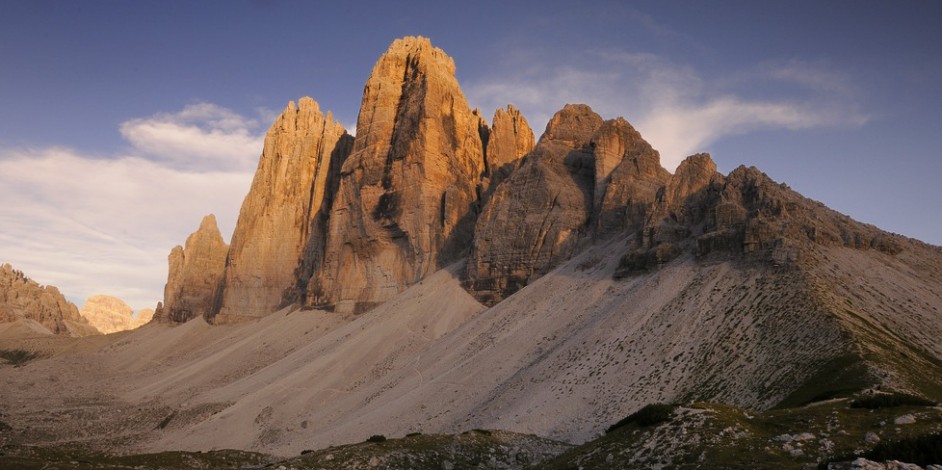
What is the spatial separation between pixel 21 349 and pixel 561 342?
12878 cm

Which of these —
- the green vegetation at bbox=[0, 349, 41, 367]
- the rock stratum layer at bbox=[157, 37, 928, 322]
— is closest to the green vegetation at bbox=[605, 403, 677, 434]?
the rock stratum layer at bbox=[157, 37, 928, 322]

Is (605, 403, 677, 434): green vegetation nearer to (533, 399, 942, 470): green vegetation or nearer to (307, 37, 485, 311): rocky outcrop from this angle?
(533, 399, 942, 470): green vegetation

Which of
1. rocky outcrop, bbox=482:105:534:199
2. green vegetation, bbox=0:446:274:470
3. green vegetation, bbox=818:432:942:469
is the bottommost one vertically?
green vegetation, bbox=0:446:274:470

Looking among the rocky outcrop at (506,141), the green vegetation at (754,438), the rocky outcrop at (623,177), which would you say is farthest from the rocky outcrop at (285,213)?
the green vegetation at (754,438)

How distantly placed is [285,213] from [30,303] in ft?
283

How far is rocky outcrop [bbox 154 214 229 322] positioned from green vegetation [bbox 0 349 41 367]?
2557cm

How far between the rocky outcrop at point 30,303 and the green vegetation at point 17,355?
30321mm

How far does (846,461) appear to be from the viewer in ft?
54.4

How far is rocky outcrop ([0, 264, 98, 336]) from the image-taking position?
167m

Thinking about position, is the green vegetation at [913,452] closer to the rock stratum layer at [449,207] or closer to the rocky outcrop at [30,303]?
the rock stratum layer at [449,207]

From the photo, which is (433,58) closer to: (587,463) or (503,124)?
(503,124)

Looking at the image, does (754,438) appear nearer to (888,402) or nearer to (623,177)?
(888,402)

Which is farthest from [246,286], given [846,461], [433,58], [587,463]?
[846,461]

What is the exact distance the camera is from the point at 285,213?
462 feet
